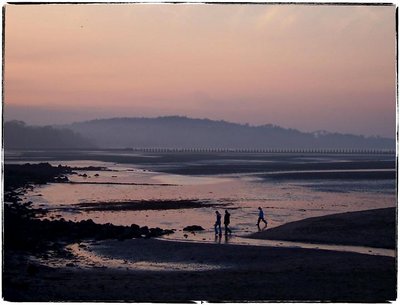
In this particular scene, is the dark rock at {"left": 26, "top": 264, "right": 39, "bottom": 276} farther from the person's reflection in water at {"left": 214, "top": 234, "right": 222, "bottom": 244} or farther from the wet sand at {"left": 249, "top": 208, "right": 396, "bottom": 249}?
the wet sand at {"left": 249, "top": 208, "right": 396, "bottom": 249}

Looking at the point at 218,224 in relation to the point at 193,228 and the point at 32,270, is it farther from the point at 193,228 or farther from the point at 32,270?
the point at 32,270

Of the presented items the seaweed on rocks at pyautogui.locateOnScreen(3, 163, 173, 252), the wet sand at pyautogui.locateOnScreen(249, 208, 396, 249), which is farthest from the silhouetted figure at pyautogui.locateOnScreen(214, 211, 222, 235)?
the seaweed on rocks at pyautogui.locateOnScreen(3, 163, 173, 252)

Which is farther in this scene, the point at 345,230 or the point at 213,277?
the point at 345,230

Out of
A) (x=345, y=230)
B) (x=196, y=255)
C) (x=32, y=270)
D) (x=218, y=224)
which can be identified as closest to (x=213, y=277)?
(x=196, y=255)

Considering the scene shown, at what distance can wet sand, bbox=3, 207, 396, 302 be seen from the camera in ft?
51.1

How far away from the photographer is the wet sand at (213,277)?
15.6 metres

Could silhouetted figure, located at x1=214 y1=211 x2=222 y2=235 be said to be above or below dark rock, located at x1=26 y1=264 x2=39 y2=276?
above

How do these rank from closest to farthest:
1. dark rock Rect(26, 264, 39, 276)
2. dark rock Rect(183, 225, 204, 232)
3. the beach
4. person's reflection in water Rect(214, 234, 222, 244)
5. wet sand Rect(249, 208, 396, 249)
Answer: the beach, dark rock Rect(26, 264, 39, 276), wet sand Rect(249, 208, 396, 249), person's reflection in water Rect(214, 234, 222, 244), dark rock Rect(183, 225, 204, 232)

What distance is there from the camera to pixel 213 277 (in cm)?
1695

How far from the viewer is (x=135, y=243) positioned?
21.4 m

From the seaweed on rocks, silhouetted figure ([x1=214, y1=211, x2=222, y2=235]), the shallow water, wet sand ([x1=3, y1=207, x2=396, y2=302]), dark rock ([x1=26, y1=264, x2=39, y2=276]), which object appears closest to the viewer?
wet sand ([x1=3, y1=207, x2=396, y2=302])

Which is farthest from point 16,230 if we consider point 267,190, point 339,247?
point 267,190

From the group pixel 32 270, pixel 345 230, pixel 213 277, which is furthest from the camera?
pixel 345 230

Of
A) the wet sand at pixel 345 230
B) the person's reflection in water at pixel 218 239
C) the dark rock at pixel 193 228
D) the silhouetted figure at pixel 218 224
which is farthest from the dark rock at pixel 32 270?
the wet sand at pixel 345 230
